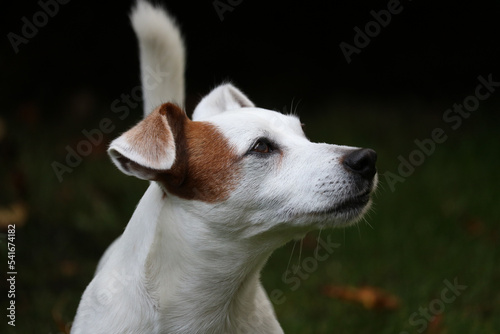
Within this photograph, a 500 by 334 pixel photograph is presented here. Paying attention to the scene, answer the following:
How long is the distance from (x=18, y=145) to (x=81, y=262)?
5.51 ft

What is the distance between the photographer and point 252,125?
9.89 ft

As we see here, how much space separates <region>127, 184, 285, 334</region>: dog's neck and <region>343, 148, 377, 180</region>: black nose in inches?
18.7

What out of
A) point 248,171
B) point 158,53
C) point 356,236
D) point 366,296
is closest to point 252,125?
point 248,171

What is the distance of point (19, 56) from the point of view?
732cm

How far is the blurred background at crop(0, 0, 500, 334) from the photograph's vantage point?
4.95m

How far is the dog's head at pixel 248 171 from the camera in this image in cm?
285

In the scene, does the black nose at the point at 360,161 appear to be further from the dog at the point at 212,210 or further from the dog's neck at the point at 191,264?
the dog's neck at the point at 191,264

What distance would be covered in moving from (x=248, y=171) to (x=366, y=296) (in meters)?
2.24

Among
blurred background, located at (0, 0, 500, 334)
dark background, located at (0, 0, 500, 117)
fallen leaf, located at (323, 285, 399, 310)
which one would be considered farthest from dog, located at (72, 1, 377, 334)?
dark background, located at (0, 0, 500, 117)

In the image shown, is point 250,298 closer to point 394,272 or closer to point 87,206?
point 394,272

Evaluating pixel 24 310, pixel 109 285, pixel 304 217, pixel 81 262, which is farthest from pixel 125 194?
pixel 304 217

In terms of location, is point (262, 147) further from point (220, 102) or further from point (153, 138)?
point (220, 102)

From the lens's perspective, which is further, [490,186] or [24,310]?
[490,186]

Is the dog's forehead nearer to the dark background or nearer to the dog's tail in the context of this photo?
the dog's tail
